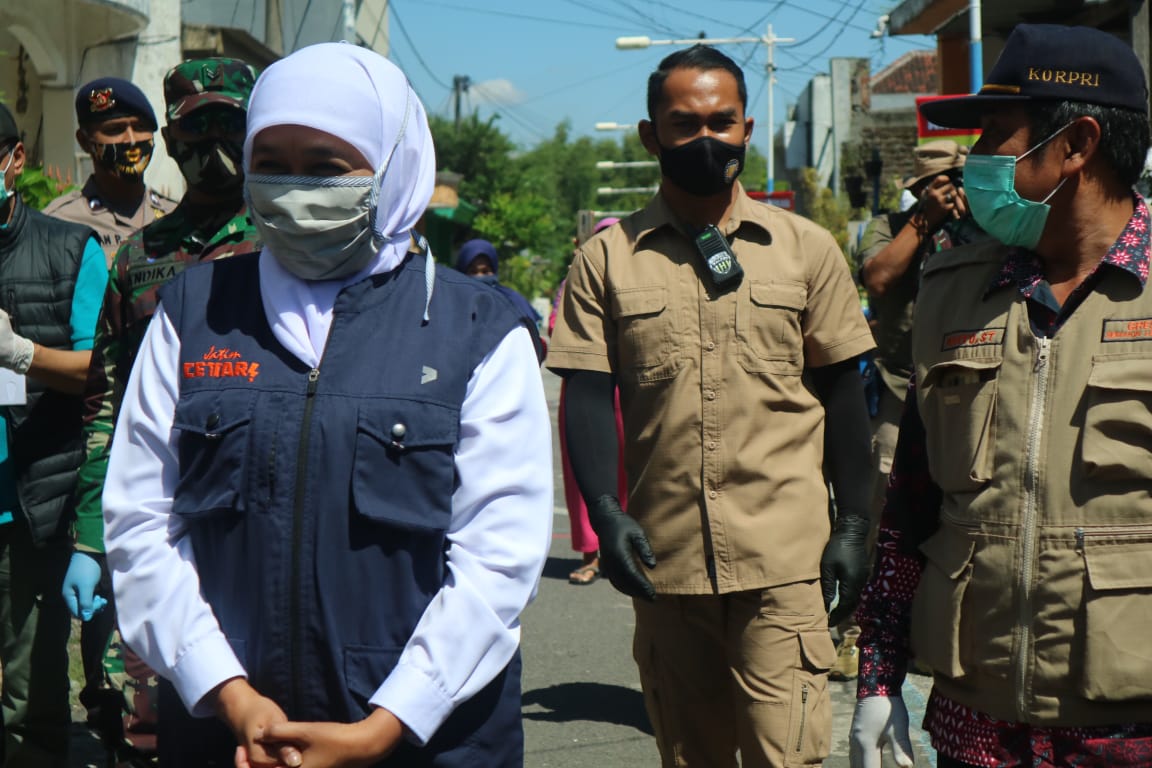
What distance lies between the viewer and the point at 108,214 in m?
5.51

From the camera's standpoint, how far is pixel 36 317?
14.2ft

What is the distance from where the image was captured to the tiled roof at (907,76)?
6081 centimetres

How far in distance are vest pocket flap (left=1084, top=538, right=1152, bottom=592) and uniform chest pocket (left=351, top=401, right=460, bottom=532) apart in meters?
1.15

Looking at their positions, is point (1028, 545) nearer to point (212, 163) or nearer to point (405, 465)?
point (405, 465)

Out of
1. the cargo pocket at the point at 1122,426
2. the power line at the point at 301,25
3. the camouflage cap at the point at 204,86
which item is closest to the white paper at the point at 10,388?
the camouflage cap at the point at 204,86

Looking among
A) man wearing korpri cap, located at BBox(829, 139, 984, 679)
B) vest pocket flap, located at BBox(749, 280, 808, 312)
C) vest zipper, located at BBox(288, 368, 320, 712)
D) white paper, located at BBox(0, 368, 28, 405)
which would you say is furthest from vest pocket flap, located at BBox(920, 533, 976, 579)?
man wearing korpri cap, located at BBox(829, 139, 984, 679)

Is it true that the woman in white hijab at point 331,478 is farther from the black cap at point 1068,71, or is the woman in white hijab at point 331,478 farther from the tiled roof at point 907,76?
the tiled roof at point 907,76

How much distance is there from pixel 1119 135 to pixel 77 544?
9.43 feet

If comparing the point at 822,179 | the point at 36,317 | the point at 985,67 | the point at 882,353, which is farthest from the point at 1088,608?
the point at 822,179

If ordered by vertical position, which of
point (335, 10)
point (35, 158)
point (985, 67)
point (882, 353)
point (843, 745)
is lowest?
point (843, 745)

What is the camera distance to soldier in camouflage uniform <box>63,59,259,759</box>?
3.81 metres

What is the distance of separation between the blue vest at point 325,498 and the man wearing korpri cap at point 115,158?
2.45 metres

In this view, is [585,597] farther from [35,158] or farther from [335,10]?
[335,10]

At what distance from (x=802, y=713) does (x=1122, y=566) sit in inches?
53.8
